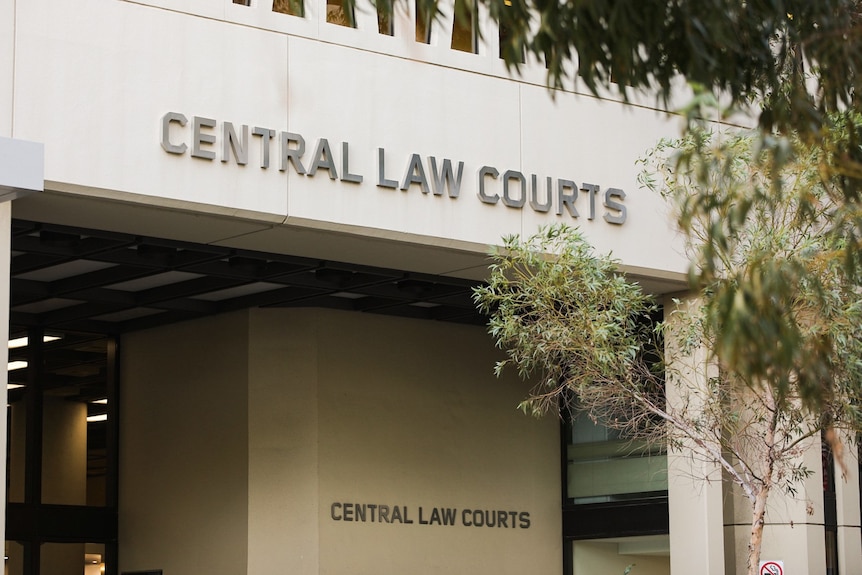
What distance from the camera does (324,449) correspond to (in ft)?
70.2

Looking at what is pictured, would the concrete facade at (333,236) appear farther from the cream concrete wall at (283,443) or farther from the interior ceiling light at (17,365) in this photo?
the interior ceiling light at (17,365)

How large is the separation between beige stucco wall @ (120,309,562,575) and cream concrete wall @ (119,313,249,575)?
0.02m

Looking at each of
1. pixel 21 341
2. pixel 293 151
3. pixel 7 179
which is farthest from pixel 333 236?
pixel 21 341

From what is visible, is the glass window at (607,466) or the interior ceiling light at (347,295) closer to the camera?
the interior ceiling light at (347,295)

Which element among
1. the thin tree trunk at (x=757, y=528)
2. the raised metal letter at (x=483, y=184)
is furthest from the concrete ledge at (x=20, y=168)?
the thin tree trunk at (x=757, y=528)

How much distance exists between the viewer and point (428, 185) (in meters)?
17.5

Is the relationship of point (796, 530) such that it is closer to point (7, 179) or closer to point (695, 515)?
point (695, 515)

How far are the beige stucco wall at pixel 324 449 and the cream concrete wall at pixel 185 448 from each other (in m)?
0.02

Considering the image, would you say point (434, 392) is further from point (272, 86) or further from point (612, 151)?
point (272, 86)

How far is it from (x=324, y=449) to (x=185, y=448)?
2260 millimetres

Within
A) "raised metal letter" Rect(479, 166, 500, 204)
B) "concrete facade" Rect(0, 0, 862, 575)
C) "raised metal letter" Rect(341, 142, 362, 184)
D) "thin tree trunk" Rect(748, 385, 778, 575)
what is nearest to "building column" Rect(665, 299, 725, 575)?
"concrete facade" Rect(0, 0, 862, 575)

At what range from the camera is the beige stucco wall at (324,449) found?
2127 cm

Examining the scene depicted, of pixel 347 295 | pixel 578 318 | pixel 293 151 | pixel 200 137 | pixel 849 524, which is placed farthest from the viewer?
pixel 849 524

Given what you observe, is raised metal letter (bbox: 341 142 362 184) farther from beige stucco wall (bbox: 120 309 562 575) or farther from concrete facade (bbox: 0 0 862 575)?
beige stucco wall (bbox: 120 309 562 575)
